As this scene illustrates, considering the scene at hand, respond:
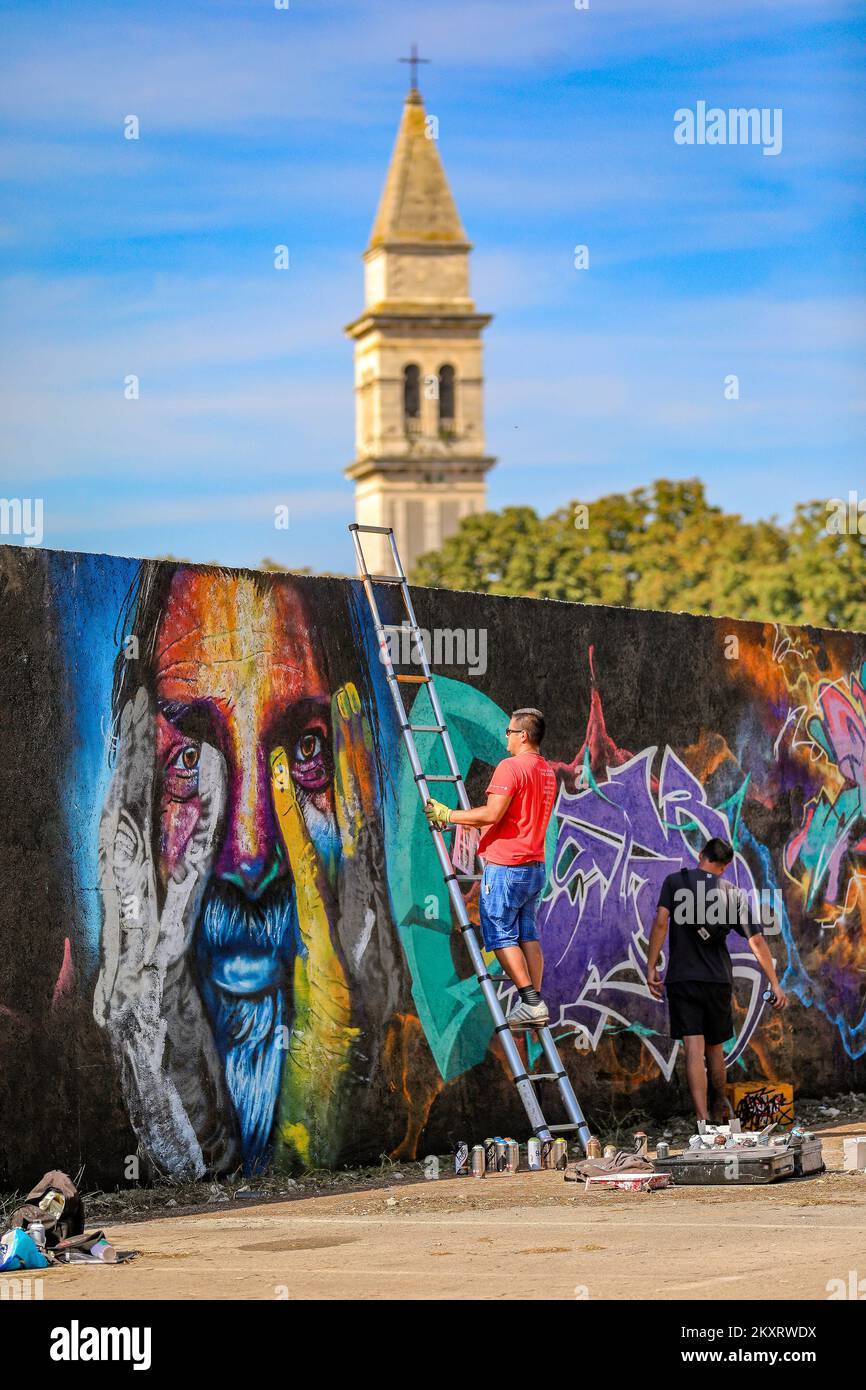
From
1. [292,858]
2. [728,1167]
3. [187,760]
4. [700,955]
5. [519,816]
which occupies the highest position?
[187,760]

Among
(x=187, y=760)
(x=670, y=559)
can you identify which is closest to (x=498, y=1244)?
(x=187, y=760)

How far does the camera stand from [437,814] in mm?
9594

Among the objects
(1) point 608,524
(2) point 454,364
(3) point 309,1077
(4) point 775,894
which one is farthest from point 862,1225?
(2) point 454,364

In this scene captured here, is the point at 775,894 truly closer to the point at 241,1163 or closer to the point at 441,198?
the point at 241,1163

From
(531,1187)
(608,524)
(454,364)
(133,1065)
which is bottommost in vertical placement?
(531,1187)

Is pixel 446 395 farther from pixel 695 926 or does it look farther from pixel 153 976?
pixel 153 976

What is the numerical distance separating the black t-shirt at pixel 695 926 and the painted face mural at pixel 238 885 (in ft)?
6.24

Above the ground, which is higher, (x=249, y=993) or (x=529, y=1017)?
(x=249, y=993)

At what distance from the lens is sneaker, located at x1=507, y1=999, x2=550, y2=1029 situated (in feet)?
31.9

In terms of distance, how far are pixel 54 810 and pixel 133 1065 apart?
108 centimetres

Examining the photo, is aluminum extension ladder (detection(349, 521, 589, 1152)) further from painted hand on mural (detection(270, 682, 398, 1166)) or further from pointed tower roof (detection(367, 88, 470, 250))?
pointed tower roof (detection(367, 88, 470, 250))

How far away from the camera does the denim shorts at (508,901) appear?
31.9ft

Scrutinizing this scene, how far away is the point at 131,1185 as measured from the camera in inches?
342

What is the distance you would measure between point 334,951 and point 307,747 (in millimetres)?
904
